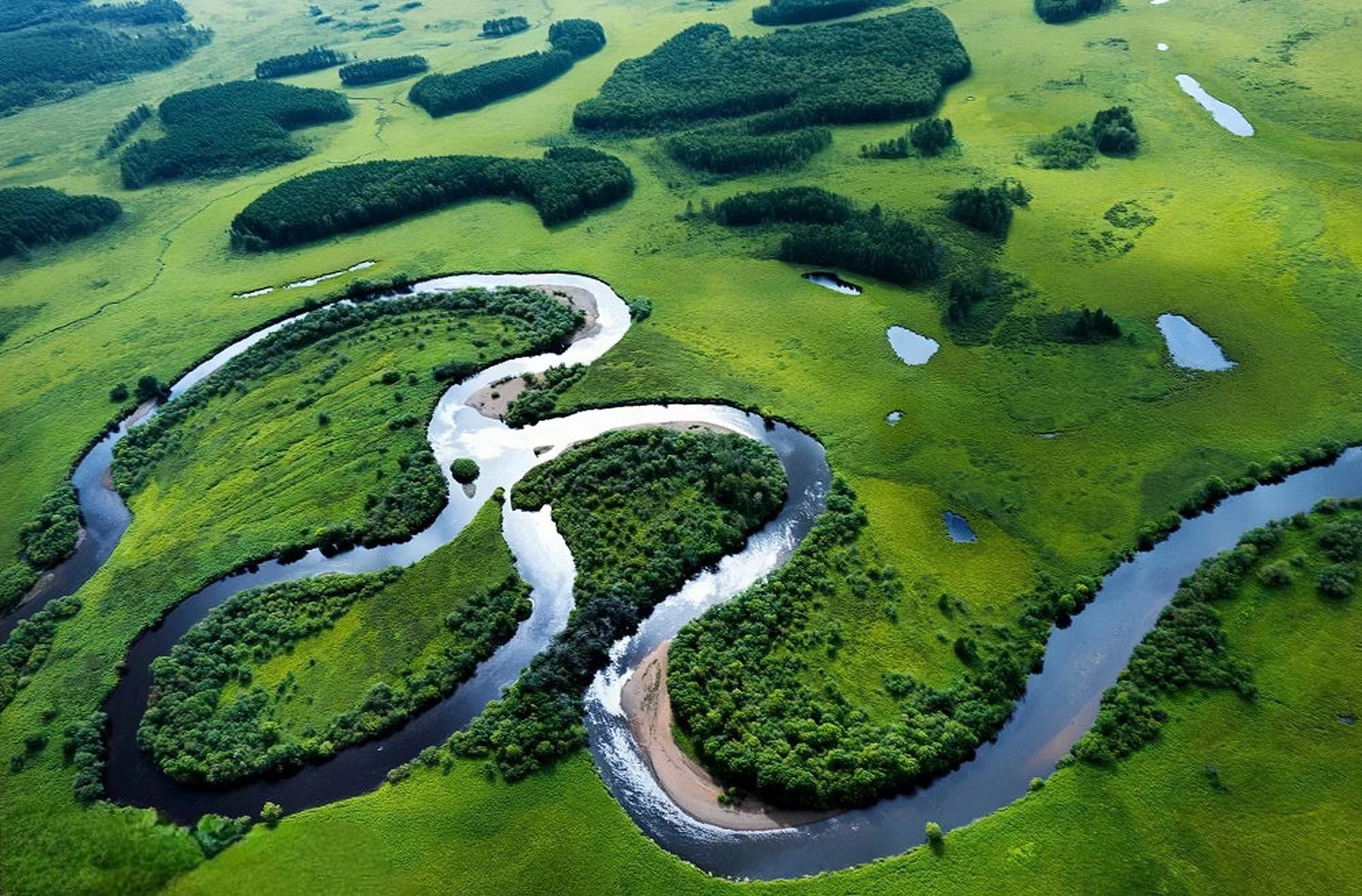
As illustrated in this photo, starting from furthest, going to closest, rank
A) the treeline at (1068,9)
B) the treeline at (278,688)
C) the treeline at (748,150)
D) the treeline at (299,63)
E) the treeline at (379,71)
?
the treeline at (299,63)
the treeline at (379,71)
the treeline at (1068,9)
the treeline at (748,150)
the treeline at (278,688)

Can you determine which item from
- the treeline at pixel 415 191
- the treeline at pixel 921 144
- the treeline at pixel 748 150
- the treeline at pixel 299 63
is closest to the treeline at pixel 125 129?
the treeline at pixel 299 63

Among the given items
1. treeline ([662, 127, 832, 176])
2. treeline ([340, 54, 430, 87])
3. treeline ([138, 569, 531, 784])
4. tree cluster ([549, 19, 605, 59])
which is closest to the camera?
treeline ([138, 569, 531, 784])

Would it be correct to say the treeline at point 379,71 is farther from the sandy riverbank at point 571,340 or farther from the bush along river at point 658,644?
the bush along river at point 658,644

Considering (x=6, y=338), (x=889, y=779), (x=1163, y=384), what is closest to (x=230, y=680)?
(x=889, y=779)

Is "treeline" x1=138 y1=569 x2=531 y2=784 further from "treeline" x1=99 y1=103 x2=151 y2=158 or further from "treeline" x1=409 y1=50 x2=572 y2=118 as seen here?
"treeline" x1=99 y1=103 x2=151 y2=158

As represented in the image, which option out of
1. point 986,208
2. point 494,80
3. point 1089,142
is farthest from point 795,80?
point 494,80

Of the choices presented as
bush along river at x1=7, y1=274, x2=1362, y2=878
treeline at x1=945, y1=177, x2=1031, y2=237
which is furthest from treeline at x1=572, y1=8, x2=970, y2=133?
bush along river at x1=7, y1=274, x2=1362, y2=878
